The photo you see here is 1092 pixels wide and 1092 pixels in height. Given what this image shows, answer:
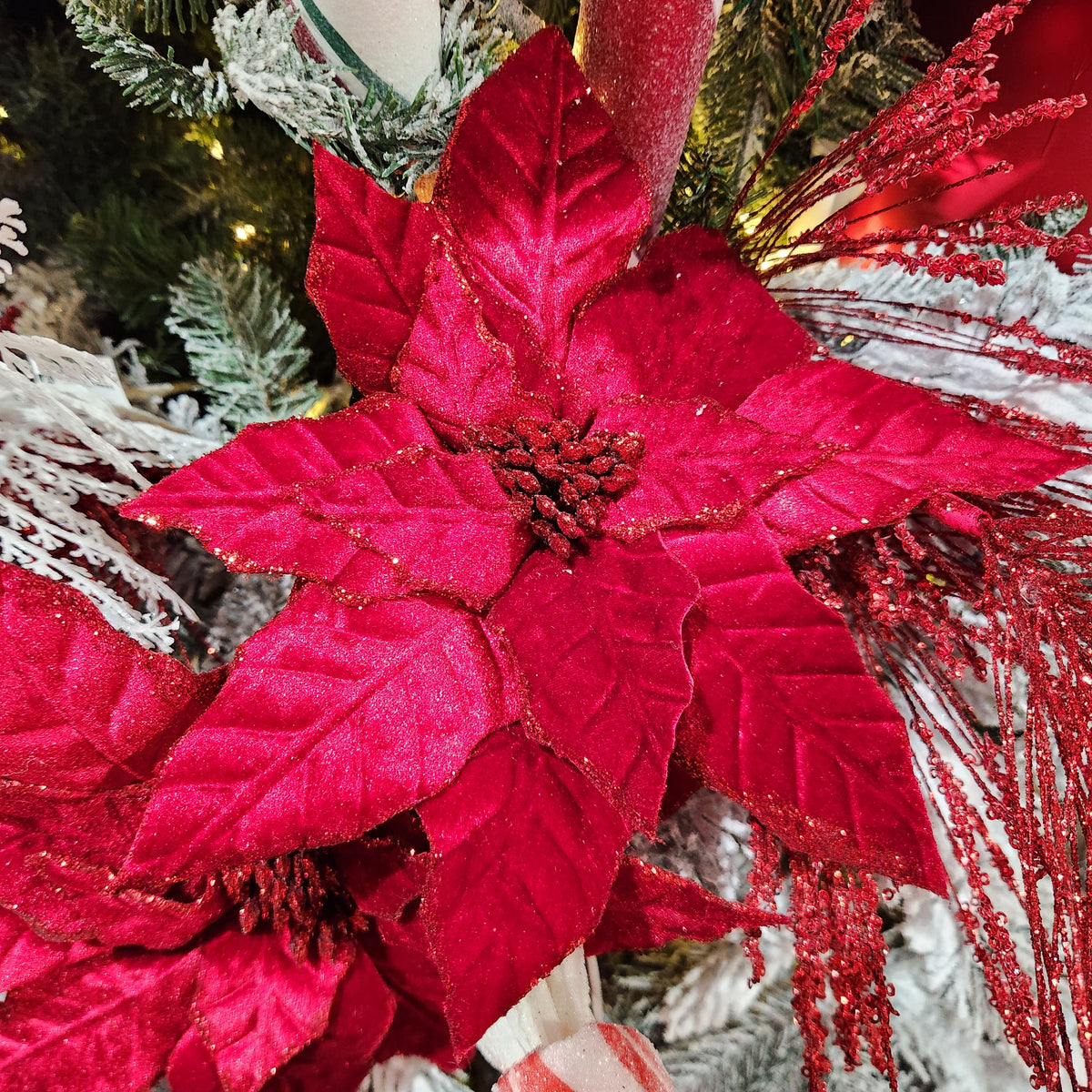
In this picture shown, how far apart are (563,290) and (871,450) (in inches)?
6.1

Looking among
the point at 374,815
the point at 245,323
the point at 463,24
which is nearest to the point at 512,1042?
the point at 374,815

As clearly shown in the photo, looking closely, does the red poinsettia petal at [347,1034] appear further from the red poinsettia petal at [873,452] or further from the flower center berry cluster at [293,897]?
the red poinsettia petal at [873,452]

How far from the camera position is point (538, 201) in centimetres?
34

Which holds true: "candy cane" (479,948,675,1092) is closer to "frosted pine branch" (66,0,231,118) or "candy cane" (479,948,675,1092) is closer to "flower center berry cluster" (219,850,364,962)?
"flower center berry cluster" (219,850,364,962)

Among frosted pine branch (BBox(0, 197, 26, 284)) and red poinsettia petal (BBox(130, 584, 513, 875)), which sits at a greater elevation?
frosted pine branch (BBox(0, 197, 26, 284))

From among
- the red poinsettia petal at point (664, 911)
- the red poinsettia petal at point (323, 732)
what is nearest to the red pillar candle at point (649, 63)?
the red poinsettia petal at point (323, 732)

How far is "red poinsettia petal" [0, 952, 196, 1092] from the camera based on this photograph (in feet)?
1.05

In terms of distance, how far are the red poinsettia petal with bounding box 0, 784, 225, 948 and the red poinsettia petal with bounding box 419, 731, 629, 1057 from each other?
132mm

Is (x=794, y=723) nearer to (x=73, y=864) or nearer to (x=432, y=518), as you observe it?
(x=432, y=518)

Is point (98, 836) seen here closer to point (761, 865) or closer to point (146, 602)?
point (146, 602)

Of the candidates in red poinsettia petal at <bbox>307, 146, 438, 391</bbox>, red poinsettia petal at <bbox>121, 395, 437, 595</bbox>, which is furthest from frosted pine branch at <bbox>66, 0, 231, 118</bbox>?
red poinsettia petal at <bbox>121, 395, 437, 595</bbox>

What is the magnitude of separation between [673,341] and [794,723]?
18cm

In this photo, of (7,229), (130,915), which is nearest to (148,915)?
(130,915)

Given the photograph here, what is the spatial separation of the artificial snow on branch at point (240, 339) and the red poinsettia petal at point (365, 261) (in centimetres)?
13
